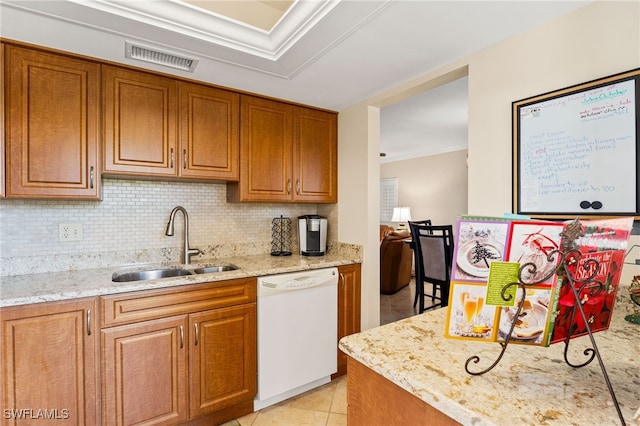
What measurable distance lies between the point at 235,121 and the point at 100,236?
119 cm

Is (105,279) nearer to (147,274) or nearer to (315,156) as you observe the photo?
(147,274)

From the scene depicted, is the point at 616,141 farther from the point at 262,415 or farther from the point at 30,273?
the point at 30,273

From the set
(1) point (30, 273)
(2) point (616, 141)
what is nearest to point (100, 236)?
(1) point (30, 273)

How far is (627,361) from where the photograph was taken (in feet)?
2.59

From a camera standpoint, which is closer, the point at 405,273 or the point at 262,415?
the point at 262,415

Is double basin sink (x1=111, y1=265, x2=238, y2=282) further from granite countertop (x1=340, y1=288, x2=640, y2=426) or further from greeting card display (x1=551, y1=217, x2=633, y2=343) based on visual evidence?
greeting card display (x1=551, y1=217, x2=633, y2=343)

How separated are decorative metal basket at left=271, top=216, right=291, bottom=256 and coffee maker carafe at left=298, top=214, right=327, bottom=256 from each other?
173 mm

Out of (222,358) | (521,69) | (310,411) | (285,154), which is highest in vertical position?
(521,69)

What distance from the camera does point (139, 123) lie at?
1.97 meters

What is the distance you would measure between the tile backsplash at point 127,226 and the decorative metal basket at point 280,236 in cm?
4

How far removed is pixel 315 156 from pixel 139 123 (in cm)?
132

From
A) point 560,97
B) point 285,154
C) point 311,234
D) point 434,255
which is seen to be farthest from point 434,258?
point 560,97

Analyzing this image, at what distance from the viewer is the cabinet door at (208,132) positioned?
213cm

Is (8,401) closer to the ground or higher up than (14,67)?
closer to the ground
